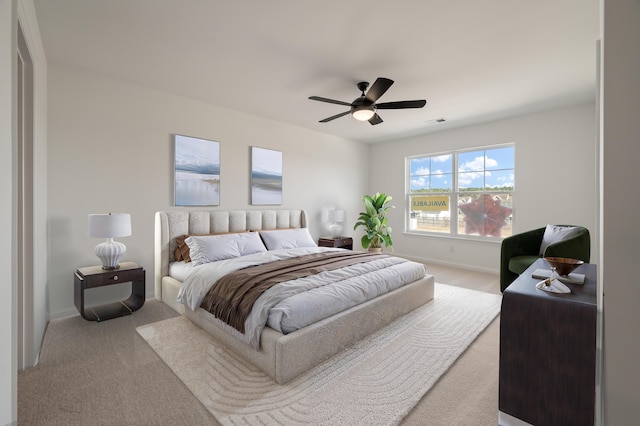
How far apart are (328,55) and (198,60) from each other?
4.32ft

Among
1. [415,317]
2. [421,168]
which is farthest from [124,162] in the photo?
[421,168]

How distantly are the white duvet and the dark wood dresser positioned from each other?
120cm

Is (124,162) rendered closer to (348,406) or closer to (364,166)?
(348,406)

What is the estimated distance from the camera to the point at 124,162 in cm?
344

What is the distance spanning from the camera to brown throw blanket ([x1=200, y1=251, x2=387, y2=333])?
2254mm

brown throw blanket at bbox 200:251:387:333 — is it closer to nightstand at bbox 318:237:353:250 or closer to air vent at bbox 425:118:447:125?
nightstand at bbox 318:237:353:250

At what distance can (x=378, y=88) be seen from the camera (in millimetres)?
2795

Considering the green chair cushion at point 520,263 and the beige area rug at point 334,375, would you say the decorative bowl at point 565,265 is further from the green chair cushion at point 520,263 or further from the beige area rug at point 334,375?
the green chair cushion at point 520,263

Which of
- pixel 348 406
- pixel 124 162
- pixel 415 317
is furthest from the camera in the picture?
pixel 124 162

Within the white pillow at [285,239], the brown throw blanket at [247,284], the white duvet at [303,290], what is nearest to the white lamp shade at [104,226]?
the white duvet at [303,290]

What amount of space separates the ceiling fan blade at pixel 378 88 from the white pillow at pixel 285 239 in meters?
2.24

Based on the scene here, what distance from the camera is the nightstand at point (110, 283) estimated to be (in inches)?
113

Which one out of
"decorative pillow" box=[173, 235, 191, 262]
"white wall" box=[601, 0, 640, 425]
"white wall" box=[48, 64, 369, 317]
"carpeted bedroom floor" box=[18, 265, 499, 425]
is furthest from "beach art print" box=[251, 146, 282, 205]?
"white wall" box=[601, 0, 640, 425]

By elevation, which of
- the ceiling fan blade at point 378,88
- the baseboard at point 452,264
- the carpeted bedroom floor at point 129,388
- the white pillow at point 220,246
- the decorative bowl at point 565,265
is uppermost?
the ceiling fan blade at point 378,88
